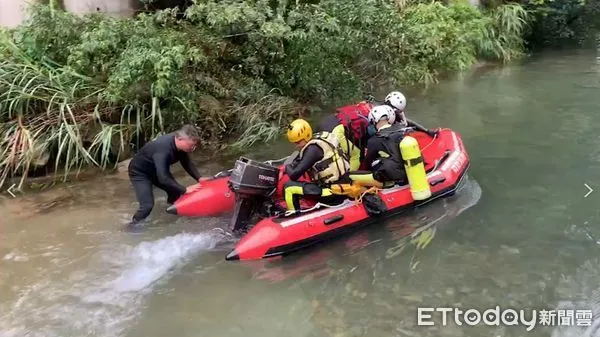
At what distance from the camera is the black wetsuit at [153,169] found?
20.5 ft

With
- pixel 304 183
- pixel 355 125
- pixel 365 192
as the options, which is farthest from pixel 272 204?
pixel 355 125

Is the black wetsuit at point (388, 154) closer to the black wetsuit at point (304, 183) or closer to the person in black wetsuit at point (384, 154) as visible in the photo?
the person in black wetsuit at point (384, 154)

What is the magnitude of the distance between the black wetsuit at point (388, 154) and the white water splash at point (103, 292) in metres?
1.73

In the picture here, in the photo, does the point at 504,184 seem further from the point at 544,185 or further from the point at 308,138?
the point at 308,138

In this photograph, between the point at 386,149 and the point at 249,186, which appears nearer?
the point at 249,186

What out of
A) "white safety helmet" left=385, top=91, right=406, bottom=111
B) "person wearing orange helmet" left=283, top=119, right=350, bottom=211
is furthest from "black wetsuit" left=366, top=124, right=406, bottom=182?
"white safety helmet" left=385, top=91, right=406, bottom=111

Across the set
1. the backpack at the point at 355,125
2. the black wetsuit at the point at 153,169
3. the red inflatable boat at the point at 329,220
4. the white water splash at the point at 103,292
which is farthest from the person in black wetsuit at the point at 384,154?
the black wetsuit at the point at 153,169

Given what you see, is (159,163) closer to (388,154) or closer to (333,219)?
(333,219)

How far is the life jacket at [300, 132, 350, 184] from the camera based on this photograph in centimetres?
620

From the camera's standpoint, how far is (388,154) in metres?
6.45

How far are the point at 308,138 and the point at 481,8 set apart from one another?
11.1m

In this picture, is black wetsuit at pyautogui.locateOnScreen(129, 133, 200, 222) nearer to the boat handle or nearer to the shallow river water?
the shallow river water

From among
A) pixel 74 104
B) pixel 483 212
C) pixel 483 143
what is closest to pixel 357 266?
pixel 483 212

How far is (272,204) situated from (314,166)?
61 cm
